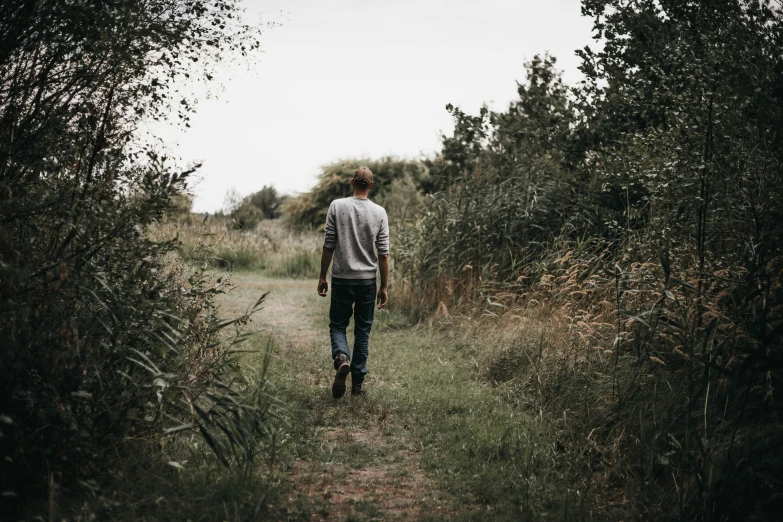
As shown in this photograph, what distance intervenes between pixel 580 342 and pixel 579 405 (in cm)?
93

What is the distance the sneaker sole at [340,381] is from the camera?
602cm

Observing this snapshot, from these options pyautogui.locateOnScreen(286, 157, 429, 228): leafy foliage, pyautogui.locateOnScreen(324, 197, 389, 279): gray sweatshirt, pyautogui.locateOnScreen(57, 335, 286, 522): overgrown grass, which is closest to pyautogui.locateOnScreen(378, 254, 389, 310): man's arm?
pyautogui.locateOnScreen(324, 197, 389, 279): gray sweatshirt

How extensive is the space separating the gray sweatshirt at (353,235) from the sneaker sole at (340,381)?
35.4 inches

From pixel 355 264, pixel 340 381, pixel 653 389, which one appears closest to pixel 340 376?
pixel 340 381

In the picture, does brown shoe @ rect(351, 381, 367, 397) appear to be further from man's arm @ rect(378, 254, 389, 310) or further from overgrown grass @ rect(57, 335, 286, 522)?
overgrown grass @ rect(57, 335, 286, 522)

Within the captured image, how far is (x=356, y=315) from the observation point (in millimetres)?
Result: 6551

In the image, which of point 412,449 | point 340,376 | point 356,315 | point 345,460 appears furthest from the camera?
point 356,315

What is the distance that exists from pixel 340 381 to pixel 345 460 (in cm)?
141

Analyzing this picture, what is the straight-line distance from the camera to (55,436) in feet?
10.7

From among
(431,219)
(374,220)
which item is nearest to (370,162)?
(431,219)

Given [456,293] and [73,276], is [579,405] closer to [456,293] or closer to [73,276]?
[73,276]

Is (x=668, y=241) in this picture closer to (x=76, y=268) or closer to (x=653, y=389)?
(x=653, y=389)

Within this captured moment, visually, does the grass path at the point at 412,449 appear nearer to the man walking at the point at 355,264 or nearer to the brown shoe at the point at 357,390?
the brown shoe at the point at 357,390

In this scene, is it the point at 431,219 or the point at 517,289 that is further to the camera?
the point at 431,219
